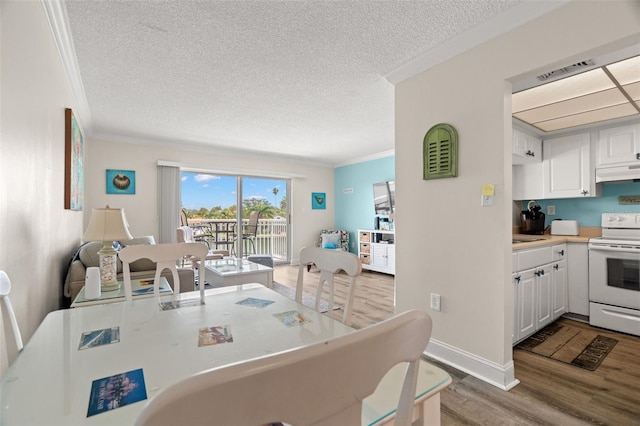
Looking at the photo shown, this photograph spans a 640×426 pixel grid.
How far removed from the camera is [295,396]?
1.19 ft

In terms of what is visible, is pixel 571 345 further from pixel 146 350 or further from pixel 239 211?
pixel 239 211

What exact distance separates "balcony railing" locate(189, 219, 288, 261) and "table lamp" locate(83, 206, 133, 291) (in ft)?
12.3

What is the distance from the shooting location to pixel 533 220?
3648 mm

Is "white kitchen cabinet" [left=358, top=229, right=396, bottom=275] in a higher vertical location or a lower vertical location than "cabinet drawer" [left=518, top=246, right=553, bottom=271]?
lower

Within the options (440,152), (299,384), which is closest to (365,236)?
(440,152)

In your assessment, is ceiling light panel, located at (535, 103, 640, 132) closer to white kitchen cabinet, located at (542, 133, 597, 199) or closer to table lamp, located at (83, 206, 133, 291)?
white kitchen cabinet, located at (542, 133, 597, 199)

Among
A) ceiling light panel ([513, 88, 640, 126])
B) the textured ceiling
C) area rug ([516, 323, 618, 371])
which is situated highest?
the textured ceiling

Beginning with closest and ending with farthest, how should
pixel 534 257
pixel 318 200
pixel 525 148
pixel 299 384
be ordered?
pixel 299 384, pixel 534 257, pixel 525 148, pixel 318 200

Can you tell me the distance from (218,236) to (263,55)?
4479 millimetres

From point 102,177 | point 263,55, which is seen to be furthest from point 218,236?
point 263,55

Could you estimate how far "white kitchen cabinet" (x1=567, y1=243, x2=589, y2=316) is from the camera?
9.86 ft

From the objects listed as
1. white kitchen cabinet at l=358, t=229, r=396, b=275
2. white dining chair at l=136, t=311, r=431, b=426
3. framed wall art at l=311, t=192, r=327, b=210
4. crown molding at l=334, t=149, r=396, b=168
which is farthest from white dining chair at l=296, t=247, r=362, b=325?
framed wall art at l=311, t=192, r=327, b=210

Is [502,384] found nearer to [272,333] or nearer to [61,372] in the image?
[272,333]

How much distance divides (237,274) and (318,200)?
13.0ft
